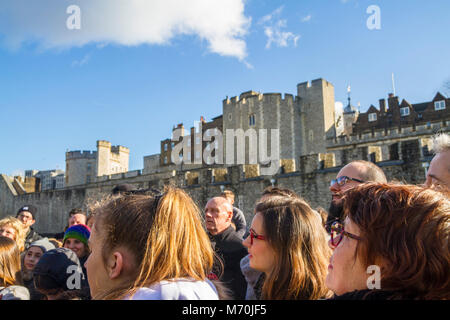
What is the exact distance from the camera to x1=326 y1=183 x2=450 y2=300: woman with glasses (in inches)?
50.3

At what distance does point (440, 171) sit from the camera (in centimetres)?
312

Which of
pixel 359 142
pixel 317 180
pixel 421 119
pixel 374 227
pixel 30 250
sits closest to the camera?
pixel 374 227

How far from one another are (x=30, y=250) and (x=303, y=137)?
112ft

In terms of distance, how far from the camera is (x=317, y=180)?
509 inches

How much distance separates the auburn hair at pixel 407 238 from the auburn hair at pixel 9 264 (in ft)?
11.3

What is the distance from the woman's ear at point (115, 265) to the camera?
1.61m

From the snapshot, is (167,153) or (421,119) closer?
(421,119)

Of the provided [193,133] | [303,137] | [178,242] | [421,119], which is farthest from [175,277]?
[193,133]

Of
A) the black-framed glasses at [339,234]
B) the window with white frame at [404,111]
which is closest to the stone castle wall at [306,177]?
the black-framed glasses at [339,234]

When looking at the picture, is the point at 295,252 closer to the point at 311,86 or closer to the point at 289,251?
→ the point at 289,251

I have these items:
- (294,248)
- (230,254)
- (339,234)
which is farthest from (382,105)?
(339,234)

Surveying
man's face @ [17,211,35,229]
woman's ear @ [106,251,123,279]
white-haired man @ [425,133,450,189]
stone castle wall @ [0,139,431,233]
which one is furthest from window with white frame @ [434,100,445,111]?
woman's ear @ [106,251,123,279]

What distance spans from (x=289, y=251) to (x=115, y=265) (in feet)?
4.05
